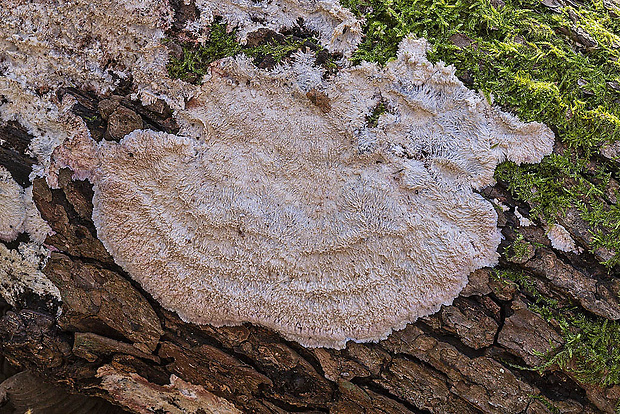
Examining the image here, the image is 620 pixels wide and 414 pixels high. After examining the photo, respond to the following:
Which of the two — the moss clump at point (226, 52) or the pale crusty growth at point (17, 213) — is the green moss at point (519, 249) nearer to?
the moss clump at point (226, 52)

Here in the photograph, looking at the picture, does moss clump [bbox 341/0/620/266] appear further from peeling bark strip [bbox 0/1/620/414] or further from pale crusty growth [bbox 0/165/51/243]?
pale crusty growth [bbox 0/165/51/243]

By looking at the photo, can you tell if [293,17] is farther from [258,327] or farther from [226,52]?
[258,327]

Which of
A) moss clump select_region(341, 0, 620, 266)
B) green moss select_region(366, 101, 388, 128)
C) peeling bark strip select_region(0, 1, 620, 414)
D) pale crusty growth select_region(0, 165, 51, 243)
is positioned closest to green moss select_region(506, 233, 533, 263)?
peeling bark strip select_region(0, 1, 620, 414)

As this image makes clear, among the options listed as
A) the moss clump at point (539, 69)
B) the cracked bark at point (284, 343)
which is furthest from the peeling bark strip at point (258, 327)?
the moss clump at point (539, 69)

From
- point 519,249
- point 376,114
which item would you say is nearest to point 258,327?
point 376,114

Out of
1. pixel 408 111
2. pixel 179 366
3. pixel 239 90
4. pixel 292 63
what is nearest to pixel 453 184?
pixel 408 111
